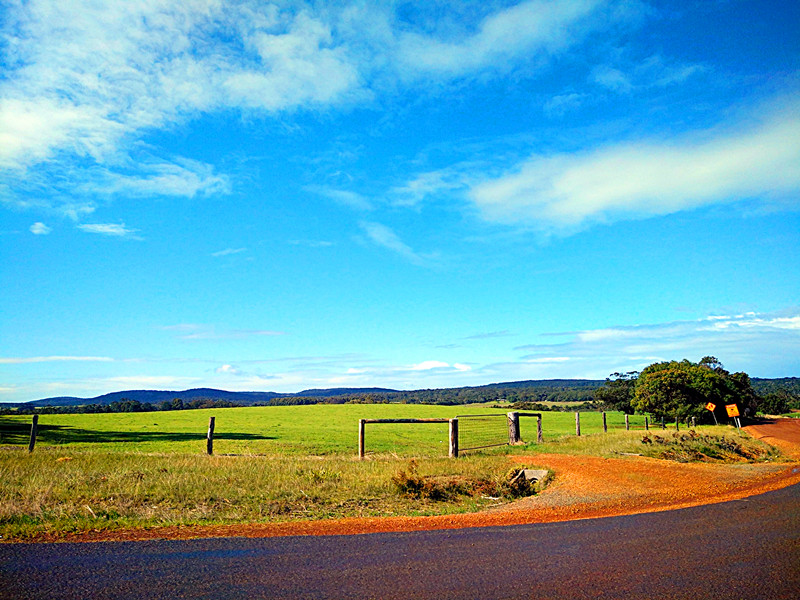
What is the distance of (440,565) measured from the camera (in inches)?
257

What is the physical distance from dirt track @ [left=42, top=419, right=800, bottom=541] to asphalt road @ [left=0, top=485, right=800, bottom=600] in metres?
0.78

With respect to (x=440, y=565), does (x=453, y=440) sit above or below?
above

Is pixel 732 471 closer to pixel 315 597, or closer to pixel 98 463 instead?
pixel 315 597

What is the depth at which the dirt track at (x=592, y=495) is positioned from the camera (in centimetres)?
865

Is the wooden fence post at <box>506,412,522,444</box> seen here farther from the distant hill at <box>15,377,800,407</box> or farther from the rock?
the distant hill at <box>15,377,800,407</box>

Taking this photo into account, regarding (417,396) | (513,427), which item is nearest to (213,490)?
(513,427)

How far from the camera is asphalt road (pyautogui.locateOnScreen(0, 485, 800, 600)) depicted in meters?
5.54

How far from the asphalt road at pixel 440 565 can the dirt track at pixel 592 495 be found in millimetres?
783

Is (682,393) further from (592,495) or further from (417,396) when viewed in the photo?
(417,396)

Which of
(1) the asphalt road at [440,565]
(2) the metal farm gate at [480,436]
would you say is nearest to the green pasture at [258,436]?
(2) the metal farm gate at [480,436]

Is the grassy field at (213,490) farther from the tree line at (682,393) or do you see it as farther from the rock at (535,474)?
the tree line at (682,393)

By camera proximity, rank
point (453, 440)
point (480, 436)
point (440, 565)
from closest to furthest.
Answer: point (440, 565)
point (453, 440)
point (480, 436)

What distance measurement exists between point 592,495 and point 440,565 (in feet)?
22.0

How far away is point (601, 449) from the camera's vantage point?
20.9m
